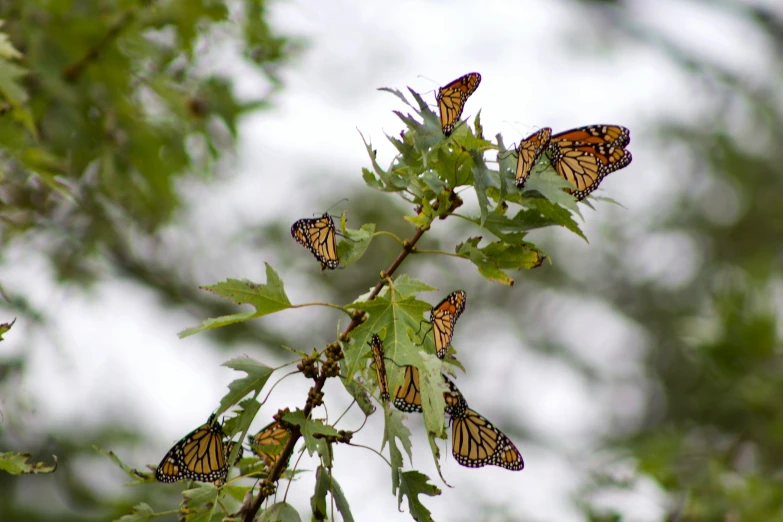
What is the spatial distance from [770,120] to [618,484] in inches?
399

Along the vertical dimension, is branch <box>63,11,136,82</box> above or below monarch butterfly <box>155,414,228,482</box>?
above

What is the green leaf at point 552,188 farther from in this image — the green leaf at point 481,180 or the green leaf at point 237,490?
the green leaf at point 237,490

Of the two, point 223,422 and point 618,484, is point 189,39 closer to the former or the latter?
point 223,422

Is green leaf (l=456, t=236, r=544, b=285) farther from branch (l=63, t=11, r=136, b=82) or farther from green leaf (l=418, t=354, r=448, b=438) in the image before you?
branch (l=63, t=11, r=136, b=82)

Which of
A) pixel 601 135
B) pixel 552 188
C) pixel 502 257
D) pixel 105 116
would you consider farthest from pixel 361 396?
pixel 105 116

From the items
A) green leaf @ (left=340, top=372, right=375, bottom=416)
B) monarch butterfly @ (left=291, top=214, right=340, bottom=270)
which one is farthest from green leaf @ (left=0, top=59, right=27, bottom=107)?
green leaf @ (left=340, top=372, right=375, bottom=416)

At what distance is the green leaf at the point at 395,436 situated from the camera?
1766mm

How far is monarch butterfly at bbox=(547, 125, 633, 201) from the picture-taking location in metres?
2.17

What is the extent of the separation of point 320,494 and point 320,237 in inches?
27.7

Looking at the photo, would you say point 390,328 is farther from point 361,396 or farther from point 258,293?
point 258,293

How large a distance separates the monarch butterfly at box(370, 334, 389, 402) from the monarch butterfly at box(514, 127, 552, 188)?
19.3 inches

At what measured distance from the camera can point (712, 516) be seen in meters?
3.93

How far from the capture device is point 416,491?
1.80m

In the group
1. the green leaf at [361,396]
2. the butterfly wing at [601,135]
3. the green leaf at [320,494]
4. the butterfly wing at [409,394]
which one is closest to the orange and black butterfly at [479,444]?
the butterfly wing at [409,394]
